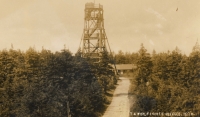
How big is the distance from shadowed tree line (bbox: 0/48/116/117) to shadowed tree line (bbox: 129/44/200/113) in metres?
4.51

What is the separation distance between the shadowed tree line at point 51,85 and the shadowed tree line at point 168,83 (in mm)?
4508

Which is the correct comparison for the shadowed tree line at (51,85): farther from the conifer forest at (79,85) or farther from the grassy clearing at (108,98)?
the grassy clearing at (108,98)

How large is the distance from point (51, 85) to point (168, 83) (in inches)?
541

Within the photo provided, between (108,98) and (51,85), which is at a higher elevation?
(51,85)

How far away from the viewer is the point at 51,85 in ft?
82.5

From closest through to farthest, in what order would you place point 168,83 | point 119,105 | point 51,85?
point 51,85 < point 119,105 < point 168,83

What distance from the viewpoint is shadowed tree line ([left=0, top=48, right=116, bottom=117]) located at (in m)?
22.1

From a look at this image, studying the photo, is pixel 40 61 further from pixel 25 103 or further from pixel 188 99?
pixel 188 99

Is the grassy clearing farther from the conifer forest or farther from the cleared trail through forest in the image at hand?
the cleared trail through forest

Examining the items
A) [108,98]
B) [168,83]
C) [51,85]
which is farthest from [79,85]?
[168,83]

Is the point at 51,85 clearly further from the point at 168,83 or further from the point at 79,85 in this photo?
the point at 168,83

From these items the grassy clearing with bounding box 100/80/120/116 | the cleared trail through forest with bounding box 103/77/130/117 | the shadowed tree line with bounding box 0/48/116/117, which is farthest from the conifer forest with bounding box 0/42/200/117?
the cleared trail through forest with bounding box 103/77/130/117

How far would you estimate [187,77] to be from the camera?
2920 centimetres

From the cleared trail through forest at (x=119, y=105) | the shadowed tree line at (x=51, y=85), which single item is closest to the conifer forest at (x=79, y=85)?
the shadowed tree line at (x=51, y=85)
